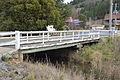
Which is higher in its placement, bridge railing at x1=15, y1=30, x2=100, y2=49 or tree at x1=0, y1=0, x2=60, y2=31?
tree at x1=0, y1=0, x2=60, y2=31

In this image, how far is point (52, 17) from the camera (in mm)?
21391

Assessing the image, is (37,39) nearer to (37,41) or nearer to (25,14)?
(37,41)

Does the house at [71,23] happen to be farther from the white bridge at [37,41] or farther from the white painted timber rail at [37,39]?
the white bridge at [37,41]

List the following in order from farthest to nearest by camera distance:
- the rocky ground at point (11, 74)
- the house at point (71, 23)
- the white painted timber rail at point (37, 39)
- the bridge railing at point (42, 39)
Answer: the house at point (71, 23)
the bridge railing at point (42, 39)
the white painted timber rail at point (37, 39)
the rocky ground at point (11, 74)

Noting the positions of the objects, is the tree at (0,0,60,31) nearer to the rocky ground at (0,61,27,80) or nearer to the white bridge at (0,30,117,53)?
the white bridge at (0,30,117,53)

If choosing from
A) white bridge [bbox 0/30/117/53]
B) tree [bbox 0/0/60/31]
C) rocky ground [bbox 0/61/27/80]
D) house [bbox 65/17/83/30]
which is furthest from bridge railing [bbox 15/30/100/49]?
house [bbox 65/17/83/30]

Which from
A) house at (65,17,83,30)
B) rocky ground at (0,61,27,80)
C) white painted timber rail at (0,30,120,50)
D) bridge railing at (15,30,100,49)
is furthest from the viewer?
house at (65,17,83,30)

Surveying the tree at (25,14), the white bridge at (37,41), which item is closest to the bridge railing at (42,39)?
the white bridge at (37,41)

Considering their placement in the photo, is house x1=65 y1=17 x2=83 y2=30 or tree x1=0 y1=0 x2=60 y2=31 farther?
house x1=65 y1=17 x2=83 y2=30

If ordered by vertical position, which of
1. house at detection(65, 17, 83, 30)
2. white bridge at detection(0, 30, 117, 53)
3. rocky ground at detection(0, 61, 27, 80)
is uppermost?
house at detection(65, 17, 83, 30)

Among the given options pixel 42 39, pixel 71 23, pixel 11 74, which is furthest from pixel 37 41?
pixel 71 23

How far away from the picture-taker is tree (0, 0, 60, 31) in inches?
781

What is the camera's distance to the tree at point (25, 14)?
19.8 m

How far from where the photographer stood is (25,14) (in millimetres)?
19859
